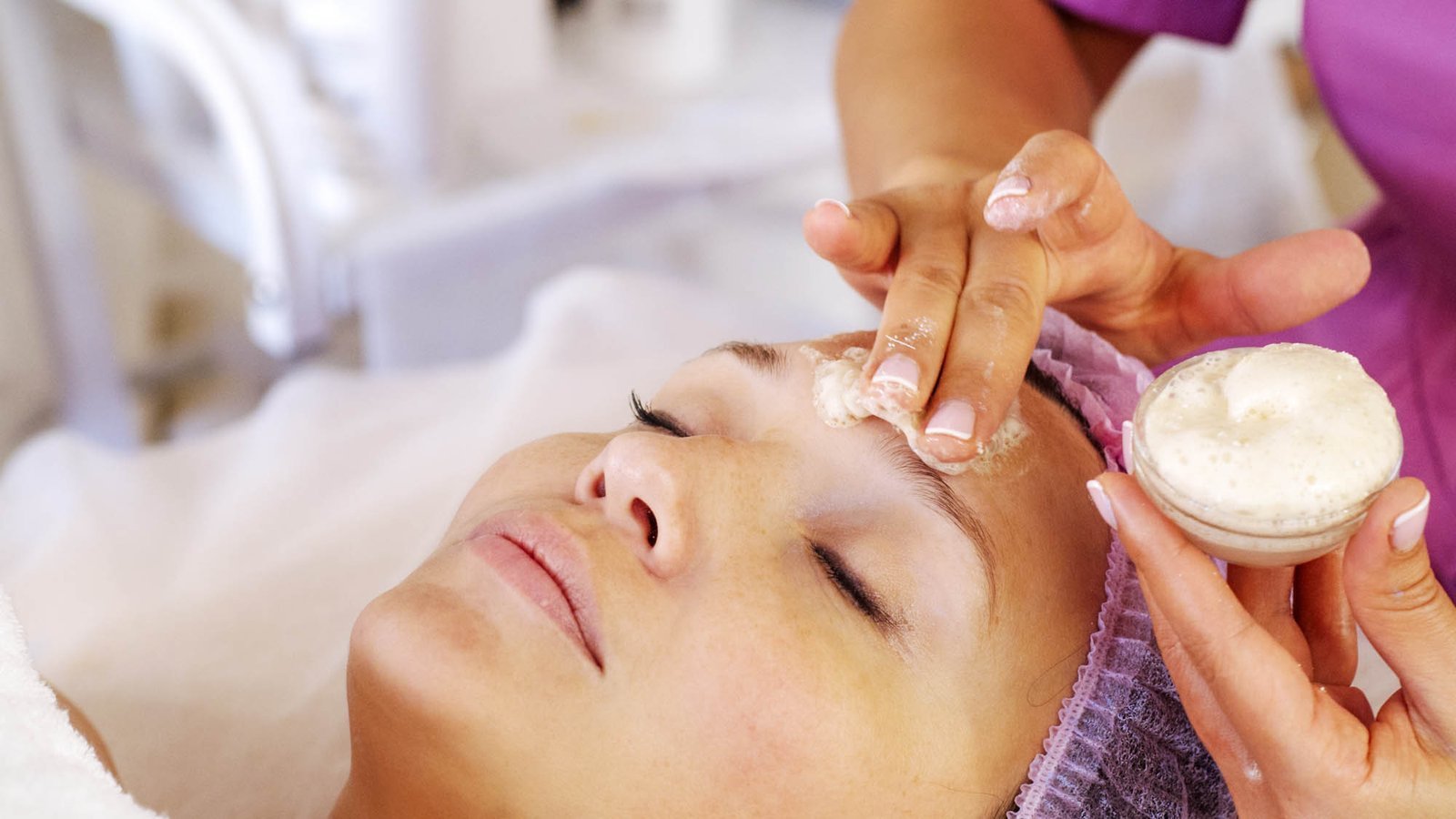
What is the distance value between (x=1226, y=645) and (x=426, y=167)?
1511 mm

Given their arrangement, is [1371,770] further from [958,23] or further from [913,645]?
[958,23]

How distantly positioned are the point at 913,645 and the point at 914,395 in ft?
0.60

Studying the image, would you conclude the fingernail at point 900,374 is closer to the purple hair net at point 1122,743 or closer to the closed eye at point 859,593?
the closed eye at point 859,593

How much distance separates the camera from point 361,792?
0.88 m

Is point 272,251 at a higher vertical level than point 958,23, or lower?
lower

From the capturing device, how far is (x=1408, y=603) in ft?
2.16

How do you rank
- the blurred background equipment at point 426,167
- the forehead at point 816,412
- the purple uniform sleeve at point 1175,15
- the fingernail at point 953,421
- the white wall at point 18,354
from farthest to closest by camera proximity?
the white wall at point 18,354, the blurred background equipment at point 426,167, the purple uniform sleeve at point 1175,15, the forehead at point 816,412, the fingernail at point 953,421

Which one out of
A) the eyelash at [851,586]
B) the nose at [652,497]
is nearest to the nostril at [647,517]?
the nose at [652,497]

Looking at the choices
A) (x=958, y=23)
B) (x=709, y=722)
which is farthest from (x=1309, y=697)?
(x=958, y=23)

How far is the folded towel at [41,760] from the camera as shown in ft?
2.08

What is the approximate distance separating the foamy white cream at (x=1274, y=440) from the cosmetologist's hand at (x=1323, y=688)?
0.10 feet

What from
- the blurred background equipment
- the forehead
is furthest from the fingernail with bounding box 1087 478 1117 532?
the blurred background equipment

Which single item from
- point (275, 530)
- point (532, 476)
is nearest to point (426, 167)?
point (275, 530)

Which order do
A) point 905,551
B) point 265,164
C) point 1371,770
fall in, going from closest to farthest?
point 1371,770 < point 905,551 < point 265,164
